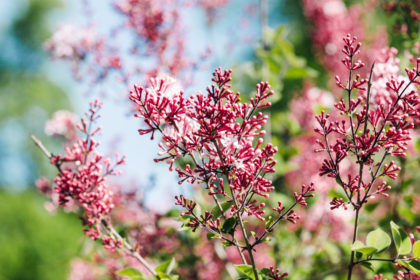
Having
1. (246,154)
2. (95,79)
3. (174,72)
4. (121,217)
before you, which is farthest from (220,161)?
(121,217)

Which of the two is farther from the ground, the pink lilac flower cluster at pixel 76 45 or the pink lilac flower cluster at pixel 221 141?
the pink lilac flower cluster at pixel 76 45

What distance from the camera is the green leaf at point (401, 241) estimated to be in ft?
3.37

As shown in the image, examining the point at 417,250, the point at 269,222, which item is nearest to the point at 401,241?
the point at 417,250

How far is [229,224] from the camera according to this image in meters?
0.99

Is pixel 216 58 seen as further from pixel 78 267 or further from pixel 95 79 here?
pixel 78 267

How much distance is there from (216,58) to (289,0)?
304 inches

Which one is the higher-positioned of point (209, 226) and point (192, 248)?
point (192, 248)

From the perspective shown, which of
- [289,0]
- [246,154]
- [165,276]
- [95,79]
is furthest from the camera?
[289,0]

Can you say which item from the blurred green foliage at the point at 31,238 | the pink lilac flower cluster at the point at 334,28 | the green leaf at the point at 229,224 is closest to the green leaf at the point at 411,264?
the green leaf at the point at 229,224

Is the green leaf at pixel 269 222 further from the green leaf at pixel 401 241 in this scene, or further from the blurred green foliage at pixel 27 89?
the blurred green foliage at pixel 27 89

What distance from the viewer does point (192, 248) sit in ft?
6.63

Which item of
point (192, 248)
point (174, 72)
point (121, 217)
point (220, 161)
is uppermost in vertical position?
point (174, 72)

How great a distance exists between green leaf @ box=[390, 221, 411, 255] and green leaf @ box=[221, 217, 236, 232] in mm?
443

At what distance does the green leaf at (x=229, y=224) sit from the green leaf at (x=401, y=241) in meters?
0.44
